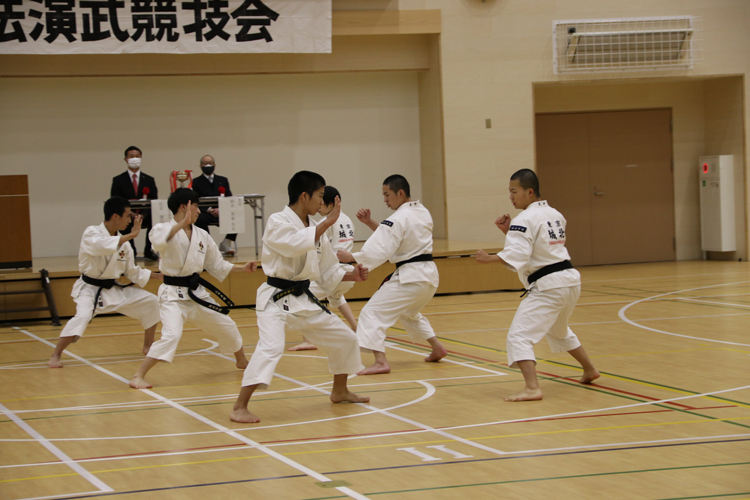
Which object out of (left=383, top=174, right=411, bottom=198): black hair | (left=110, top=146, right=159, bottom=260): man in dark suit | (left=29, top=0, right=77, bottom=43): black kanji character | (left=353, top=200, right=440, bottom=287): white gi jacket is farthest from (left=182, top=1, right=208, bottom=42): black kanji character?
(left=353, top=200, right=440, bottom=287): white gi jacket

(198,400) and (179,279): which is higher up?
(179,279)

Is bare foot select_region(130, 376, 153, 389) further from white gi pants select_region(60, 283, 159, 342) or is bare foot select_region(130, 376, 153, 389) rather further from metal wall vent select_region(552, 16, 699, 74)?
metal wall vent select_region(552, 16, 699, 74)

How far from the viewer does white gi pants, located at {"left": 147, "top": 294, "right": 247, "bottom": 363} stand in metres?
5.58

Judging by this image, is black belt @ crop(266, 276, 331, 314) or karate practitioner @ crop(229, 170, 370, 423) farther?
black belt @ crop(266, 276, 331, 314)

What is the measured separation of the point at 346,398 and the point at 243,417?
72 centimetres

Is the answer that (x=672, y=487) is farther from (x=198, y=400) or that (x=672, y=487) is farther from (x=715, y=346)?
(x=715, y=346)

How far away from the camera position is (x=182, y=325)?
5.64 meters

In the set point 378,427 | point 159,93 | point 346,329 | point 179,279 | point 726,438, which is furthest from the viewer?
point 159,93

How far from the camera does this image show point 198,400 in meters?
5.19

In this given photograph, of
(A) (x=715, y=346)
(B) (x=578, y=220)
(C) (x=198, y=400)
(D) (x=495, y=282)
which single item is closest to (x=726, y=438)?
(A) (x=715, y=346)

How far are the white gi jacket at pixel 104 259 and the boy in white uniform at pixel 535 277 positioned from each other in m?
3.30

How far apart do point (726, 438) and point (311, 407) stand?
234 centimetres

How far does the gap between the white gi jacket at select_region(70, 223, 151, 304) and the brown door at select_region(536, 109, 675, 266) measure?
9.00m

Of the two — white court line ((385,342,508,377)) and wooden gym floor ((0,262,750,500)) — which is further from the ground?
wooden gym floor ((0,262,750,500))
